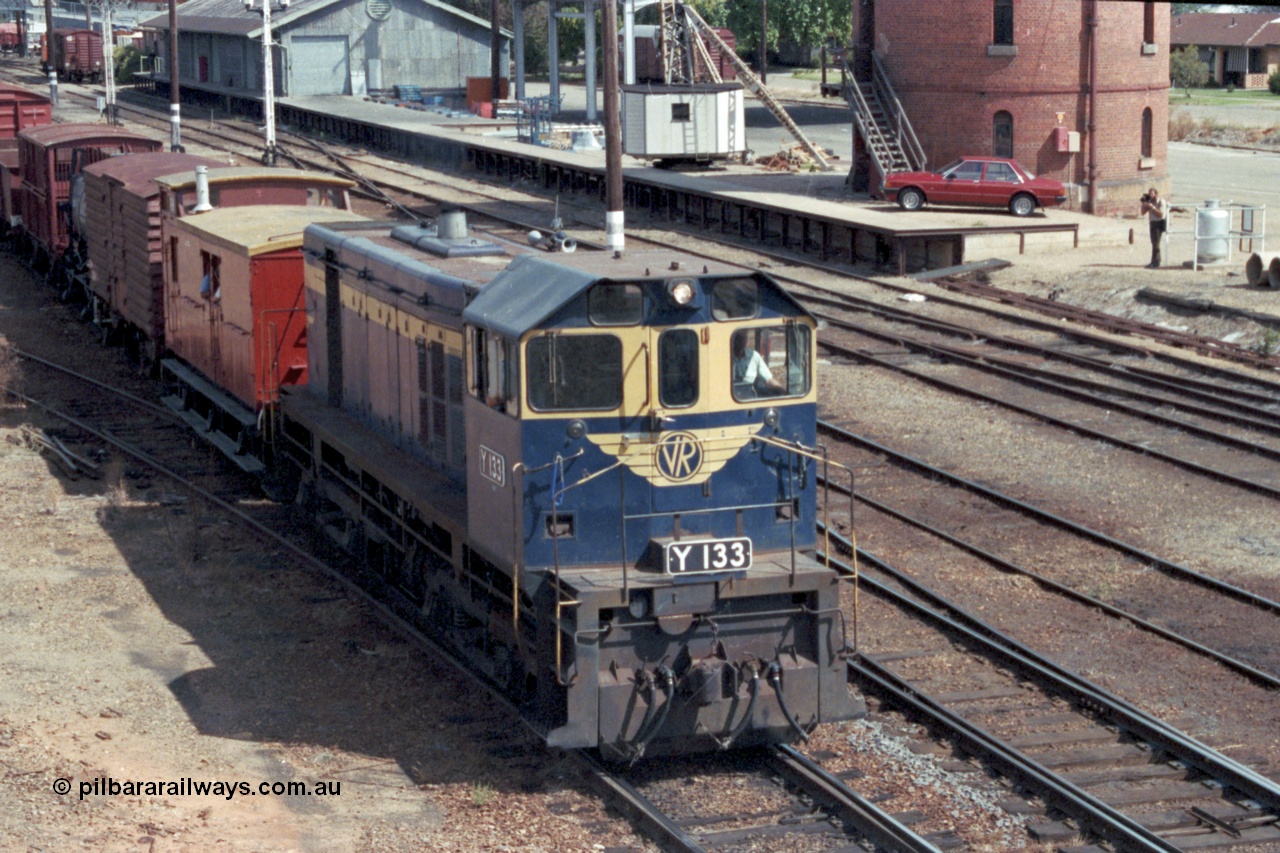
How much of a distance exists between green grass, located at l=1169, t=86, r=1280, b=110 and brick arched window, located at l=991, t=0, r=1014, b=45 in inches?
1738

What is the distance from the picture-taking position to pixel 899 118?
40.5 metres

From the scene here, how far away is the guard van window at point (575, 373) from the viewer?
10031mm

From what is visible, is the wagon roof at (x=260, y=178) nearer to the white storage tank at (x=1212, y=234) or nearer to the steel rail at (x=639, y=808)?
the steel rail at (x=639, y=808)

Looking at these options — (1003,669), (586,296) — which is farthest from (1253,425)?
(586,296)

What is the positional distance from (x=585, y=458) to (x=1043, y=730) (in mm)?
3865

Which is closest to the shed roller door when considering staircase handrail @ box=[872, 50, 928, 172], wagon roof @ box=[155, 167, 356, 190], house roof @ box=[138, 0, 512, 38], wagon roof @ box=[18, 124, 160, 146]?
house roof @ box=[138, 0, 512, 38]

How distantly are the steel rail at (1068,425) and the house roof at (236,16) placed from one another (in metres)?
42.6

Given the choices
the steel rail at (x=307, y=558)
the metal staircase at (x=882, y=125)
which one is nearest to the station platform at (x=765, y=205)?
the metal staircase at (x=882, y=125)

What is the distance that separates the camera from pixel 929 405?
21891mm

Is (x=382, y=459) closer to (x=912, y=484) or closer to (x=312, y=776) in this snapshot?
(x=312, y=776)

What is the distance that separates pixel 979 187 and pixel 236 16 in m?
44.9

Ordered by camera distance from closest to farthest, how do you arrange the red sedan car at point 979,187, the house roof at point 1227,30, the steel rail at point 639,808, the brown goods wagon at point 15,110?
the steel rail at point 639,808 → the red sedan car at point 979,187 → the brown goods wagon at point 15,110 → the house roof at point 1227,30

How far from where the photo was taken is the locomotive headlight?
10000 millimetres

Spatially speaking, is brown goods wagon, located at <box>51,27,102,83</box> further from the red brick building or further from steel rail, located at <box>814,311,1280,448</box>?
steel rail, located at <box>814,311,1280,448</box>
